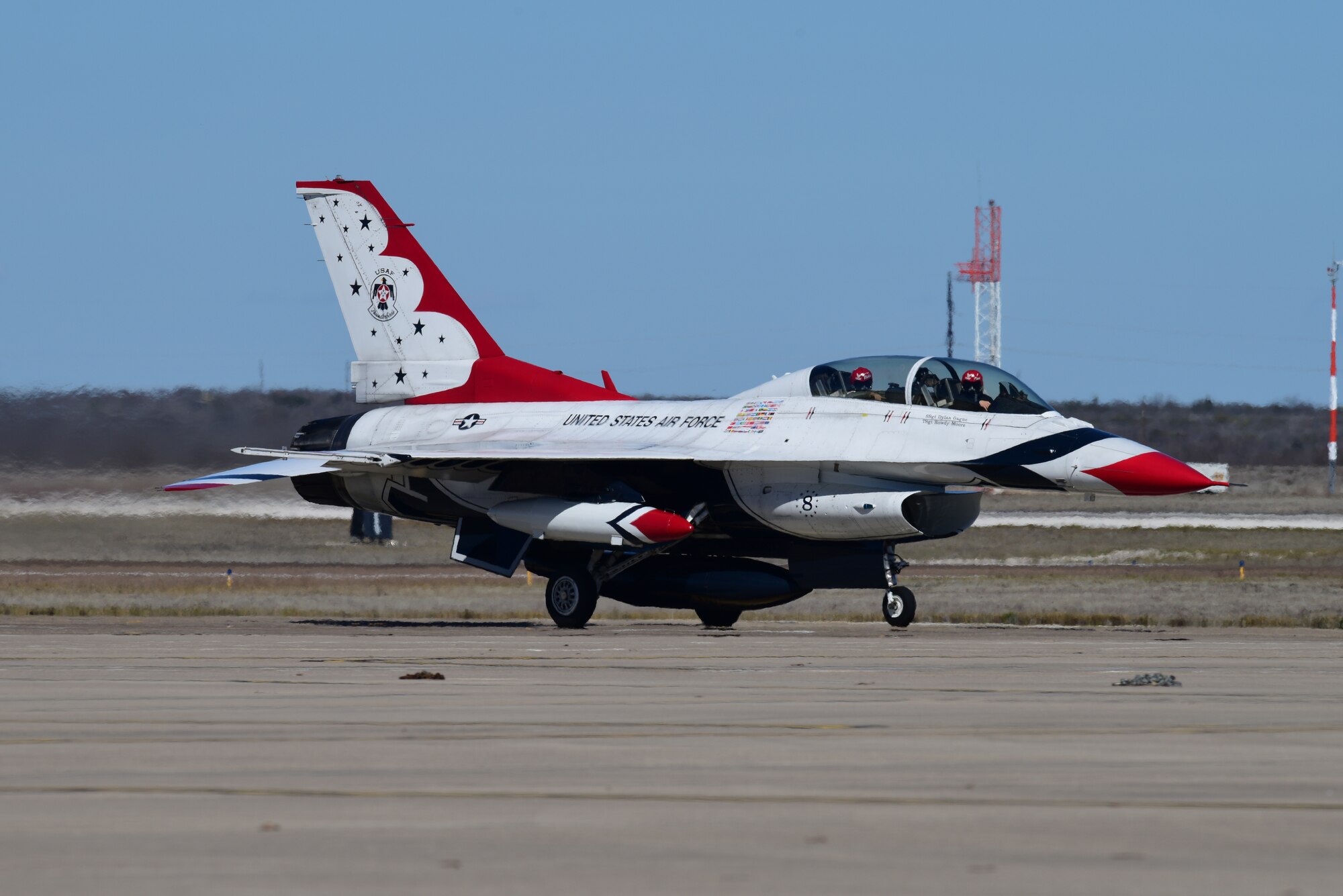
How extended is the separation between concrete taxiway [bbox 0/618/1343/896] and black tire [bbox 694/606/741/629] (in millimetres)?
7360

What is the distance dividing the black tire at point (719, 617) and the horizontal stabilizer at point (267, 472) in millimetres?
4591

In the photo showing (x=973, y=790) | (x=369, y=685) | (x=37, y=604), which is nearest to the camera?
(x=973, y=790)

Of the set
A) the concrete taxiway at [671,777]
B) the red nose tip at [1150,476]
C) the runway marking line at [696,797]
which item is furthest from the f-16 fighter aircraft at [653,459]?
the runway marking line at [696,797]

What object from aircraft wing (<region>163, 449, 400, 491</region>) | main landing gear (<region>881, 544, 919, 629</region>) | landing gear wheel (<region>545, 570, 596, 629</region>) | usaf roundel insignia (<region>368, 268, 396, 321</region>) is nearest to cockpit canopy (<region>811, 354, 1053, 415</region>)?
main landing gear (<region>881, 544, 919, 629</region>)

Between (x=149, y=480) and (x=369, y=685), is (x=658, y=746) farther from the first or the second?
(x=149, y=480)

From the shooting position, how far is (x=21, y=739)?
8.04 m

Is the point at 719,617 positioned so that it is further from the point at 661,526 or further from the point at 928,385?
the point at 928,385

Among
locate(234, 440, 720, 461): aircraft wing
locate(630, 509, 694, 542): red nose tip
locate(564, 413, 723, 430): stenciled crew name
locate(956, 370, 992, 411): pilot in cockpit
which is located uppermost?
locate(956, 370, 992, 411): pilot in cockpit

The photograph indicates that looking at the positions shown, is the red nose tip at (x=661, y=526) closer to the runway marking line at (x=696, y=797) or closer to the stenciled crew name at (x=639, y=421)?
the stenciled crew name at (x=639, y=421)

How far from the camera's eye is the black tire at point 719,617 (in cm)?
2027

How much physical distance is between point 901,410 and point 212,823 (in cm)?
1321

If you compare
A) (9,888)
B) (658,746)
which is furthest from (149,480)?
(9,888)

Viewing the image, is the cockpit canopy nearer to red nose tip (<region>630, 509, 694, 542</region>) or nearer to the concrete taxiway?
red nose tip (<region>630, 509, 694, 542</region>)

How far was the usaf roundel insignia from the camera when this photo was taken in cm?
2303
